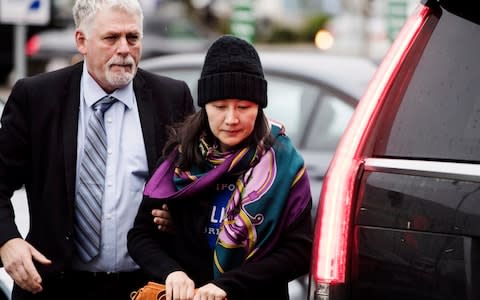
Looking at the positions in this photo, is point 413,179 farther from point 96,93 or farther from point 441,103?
point 96,93

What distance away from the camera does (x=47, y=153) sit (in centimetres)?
382

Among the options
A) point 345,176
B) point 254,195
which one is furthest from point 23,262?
point 345,176

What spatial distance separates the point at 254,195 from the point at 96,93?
848 mm

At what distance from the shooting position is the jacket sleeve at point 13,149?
3.81 m

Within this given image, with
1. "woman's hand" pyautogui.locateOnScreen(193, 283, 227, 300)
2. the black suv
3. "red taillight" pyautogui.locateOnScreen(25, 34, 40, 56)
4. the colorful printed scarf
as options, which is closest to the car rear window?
the black suv

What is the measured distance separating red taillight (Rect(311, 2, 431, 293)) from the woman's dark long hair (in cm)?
35

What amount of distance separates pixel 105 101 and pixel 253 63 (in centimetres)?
65

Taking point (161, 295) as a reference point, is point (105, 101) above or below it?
Result: above

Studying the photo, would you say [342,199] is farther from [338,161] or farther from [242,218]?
[242,218]

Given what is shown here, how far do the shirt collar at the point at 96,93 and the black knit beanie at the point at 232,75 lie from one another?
491 mm

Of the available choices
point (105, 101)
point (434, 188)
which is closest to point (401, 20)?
point (105, 101)

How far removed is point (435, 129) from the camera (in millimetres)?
2926

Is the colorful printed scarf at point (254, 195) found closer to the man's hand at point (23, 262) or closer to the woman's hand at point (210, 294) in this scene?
the woman's hand at point (210, 294)

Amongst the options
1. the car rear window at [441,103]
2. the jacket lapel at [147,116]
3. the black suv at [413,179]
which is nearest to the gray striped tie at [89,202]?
the jacket lapel at [147,116]
